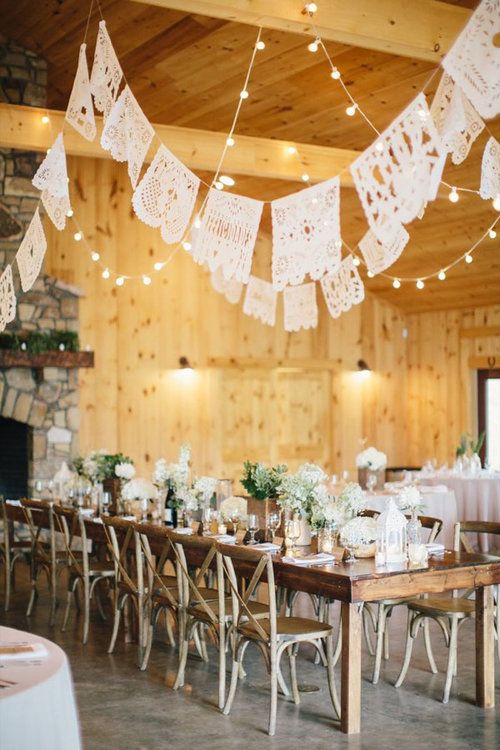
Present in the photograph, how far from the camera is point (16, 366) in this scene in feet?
32.0

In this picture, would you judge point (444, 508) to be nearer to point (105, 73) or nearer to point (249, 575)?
point (249, 575)

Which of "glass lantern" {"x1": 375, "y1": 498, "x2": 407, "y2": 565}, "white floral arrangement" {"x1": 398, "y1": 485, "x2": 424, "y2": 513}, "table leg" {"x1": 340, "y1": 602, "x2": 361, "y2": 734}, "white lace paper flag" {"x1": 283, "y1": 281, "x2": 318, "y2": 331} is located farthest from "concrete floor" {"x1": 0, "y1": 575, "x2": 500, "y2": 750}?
"white lace paper flag" {"x1": 283, "y1": 281, "x2": 318, "y2": 331}

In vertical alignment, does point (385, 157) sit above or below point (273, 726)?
above

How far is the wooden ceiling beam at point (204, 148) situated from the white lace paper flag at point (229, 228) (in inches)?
90.6

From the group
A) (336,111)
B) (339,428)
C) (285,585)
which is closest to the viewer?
(285,585)

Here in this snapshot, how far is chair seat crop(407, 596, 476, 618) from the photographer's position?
5219mm

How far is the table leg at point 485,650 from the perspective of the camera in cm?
498

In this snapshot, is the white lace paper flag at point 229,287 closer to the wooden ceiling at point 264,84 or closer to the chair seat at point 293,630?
the wooden ceiling at point 264,84

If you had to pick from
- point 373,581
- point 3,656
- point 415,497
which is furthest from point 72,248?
point 3,656

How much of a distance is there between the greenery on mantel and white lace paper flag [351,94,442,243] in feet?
18.3

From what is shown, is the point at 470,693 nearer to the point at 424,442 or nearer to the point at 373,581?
the point at 373,581

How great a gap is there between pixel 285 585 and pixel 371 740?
0.86 m

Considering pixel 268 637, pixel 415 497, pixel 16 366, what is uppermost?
pixel 16 366

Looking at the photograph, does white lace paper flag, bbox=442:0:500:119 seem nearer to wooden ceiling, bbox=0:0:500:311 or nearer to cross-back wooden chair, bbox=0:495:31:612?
wooden ceiling, bbox=0:0:500:311
